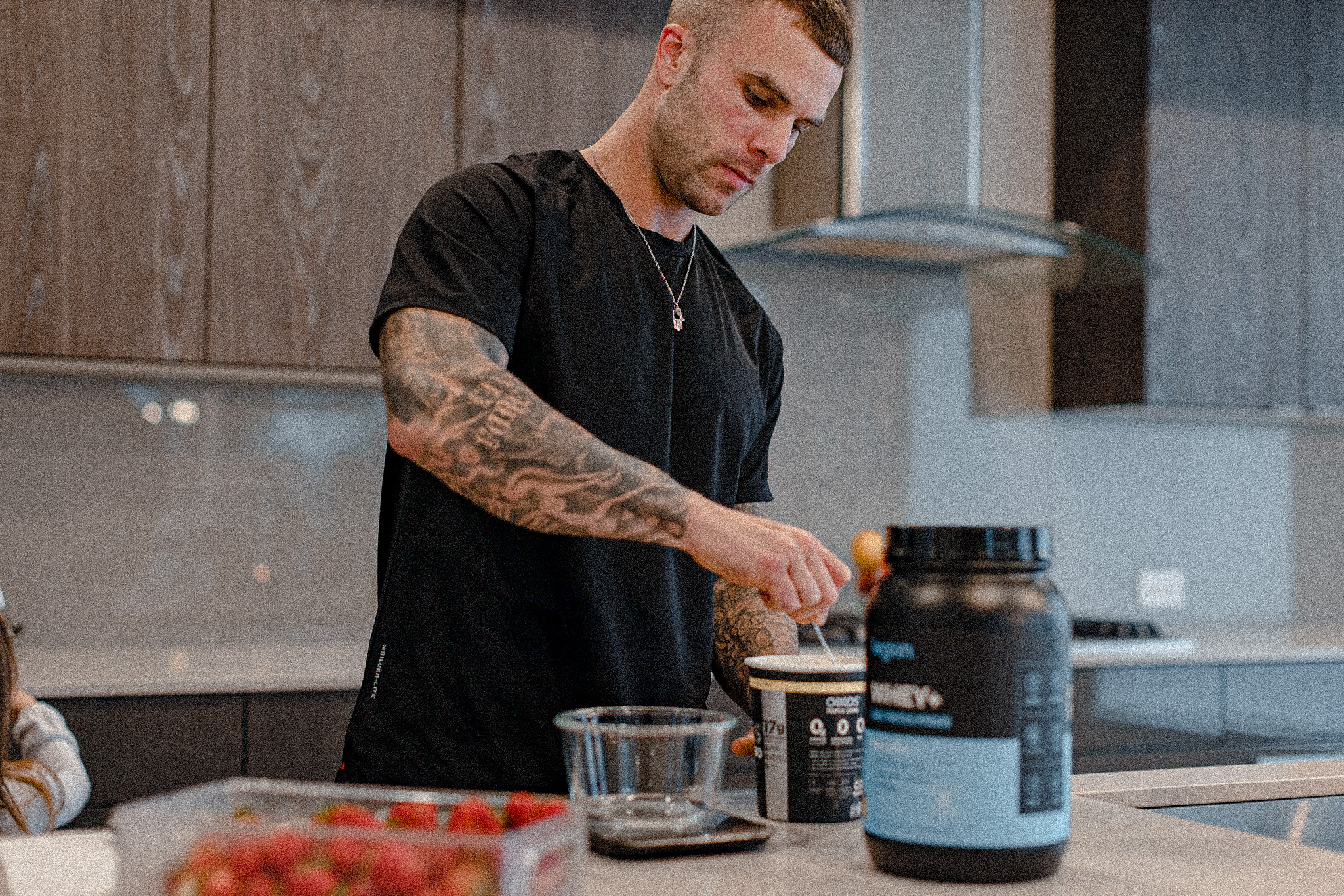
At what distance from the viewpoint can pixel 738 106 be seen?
1.28 meters

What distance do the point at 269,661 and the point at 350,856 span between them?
1869 millimetres

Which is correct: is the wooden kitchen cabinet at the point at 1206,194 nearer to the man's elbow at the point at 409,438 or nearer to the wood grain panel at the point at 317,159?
the wood grain panel at the point at 317,159

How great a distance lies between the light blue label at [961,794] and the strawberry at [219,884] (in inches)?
14.8

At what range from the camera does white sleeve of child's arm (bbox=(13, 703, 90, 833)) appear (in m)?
1.67

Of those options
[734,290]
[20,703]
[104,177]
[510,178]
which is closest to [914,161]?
[734,290]

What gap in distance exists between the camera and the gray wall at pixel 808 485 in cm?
246

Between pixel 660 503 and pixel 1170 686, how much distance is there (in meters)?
2.00

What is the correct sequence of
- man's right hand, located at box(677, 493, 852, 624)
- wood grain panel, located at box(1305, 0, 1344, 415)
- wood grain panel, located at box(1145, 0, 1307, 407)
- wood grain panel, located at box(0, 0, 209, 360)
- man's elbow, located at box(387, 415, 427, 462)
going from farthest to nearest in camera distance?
wood grain panel, located at box(1305, 0, 1344, 415) → wood grain panel, located at box(1145, 0, 1307, 407) → wood grain panel, located at box(0, 0, 209, 360) → man's elbow, located at box(387, 415, 427, 462) → man's right hand, located at box(677, 493, 852, 624)

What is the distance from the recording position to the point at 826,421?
3018 millimetres

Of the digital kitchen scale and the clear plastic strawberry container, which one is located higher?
the clear plastic strawberry container

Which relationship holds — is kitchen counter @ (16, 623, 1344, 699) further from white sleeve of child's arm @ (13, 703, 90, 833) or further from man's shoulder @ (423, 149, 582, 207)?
man's shoulder @ (423, 149, 582, 207)

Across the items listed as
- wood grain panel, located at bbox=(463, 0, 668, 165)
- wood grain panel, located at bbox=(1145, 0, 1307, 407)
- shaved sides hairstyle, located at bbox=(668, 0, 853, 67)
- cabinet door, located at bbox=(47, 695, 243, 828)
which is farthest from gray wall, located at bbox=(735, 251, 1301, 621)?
shaved sides hairstyle, located at bbox=(668, 0, 853, 67)

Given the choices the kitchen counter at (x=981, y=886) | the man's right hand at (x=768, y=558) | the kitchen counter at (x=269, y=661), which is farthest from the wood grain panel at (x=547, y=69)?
the kitchen counter at (x=981, y=886)

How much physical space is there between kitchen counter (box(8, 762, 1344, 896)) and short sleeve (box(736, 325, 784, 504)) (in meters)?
0.54
